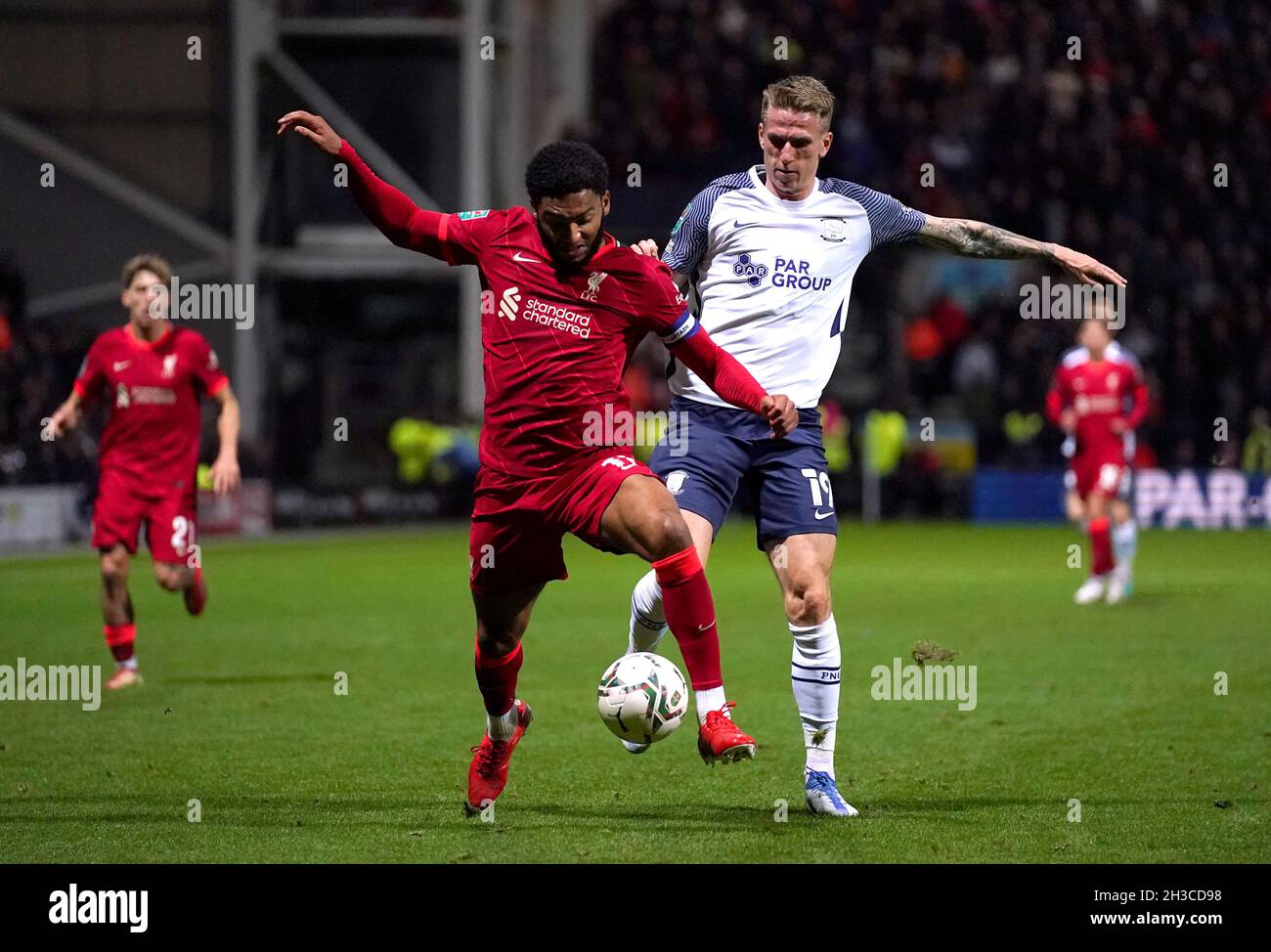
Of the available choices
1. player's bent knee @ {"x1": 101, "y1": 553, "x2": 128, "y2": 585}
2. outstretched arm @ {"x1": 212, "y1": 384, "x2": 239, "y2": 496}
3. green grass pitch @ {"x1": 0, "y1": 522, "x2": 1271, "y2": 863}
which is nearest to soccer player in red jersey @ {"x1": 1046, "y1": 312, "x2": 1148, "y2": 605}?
green grass pitch @ {"x1": 0, "y1": 522, "x2": 1271, "y2": 863}

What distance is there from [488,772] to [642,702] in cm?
88

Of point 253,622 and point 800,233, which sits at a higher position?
point 800,233

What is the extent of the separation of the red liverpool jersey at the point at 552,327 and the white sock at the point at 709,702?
859 mm

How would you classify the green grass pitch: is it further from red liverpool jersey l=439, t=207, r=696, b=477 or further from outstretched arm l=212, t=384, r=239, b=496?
red liverpool jersey l=439, t=207, r=696, b=477

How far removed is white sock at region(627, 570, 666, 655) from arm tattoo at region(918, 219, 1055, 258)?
1623 mm

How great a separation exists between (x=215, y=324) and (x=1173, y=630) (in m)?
17.0

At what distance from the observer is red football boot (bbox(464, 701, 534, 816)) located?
648 centimetres

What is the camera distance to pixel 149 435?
10.4 meters

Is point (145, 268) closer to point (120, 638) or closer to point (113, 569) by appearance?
point (113, 569)

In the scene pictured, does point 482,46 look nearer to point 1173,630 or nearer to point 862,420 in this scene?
point 862,420

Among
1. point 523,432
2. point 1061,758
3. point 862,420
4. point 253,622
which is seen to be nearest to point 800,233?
point 523,432

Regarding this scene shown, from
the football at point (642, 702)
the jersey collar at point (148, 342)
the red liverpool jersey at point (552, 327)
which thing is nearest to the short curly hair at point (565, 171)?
the red liverpool jersey at point (552, 327)

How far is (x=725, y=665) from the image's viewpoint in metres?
10.8

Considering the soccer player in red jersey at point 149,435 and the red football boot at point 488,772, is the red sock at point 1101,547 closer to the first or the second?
the soccer player in red jersey at point 149,435
